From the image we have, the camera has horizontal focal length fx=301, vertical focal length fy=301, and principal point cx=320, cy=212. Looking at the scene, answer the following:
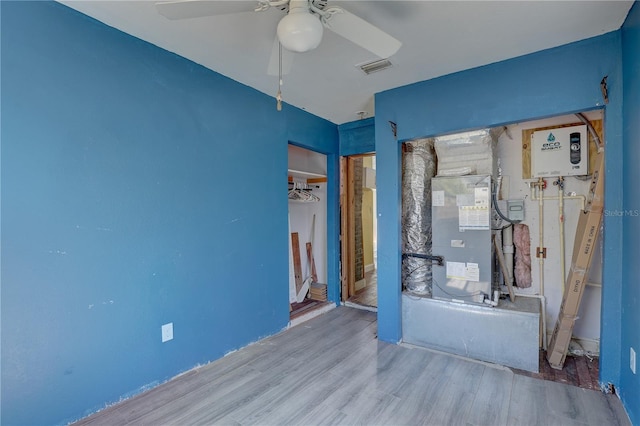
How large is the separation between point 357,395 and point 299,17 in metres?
2.36

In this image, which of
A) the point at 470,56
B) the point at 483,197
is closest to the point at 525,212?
the point at 483,197

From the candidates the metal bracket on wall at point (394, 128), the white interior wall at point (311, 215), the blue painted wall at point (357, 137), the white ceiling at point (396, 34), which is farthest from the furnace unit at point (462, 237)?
the white interior wall at point (311, 215)

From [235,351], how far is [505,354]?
237cm

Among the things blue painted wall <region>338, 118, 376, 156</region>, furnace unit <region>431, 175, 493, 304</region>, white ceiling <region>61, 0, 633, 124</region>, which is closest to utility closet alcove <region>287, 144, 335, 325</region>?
blue painted wall <region>338, 118, 376, 156</region>

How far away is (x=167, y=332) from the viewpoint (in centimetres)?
232

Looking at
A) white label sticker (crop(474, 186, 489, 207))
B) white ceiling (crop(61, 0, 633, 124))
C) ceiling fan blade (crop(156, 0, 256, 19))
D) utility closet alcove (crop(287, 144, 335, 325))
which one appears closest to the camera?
ceiling fan blade (crop(156, 0, 256, 19))

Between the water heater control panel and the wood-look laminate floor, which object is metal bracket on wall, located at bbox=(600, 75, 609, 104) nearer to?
the water heater control panel

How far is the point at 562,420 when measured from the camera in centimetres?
187

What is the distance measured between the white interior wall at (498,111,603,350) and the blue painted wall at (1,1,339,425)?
2.59 meters

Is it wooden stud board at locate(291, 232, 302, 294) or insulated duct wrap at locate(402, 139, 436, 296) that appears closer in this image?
insulated duct wrap at locate(402, 139, 436, 296)

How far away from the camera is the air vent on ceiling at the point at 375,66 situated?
2.48 meters

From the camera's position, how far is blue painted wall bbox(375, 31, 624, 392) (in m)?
2.09

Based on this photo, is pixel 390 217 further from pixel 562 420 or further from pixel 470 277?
pixel 562 420

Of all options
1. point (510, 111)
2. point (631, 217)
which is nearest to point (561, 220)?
point (631, 217)
